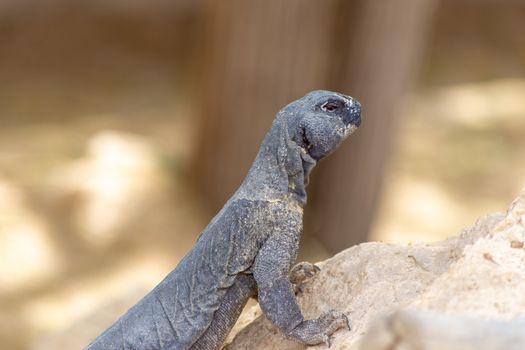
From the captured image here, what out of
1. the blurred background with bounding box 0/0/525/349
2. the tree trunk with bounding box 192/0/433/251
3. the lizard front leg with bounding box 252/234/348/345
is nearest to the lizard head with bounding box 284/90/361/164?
the lizard front leg with bounding box 252/234/348/345

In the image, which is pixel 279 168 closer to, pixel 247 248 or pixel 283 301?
pixel 247 248

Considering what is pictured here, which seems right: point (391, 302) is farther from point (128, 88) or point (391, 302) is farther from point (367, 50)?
point (128, 88)

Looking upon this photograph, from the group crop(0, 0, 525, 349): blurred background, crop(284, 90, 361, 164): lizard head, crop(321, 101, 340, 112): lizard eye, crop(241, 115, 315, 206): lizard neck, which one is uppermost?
crop(321, 101, 340, 112): lizard eye

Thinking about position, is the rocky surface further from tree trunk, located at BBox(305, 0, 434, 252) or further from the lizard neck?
tree trunk, located at BBox(305, 0, 434, 252)

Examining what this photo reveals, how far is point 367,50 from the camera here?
6660 millimetres

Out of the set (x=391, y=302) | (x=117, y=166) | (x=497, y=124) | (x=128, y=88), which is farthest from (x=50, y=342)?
(x=497, y=124)

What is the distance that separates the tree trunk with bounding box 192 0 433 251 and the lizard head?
3.22 m

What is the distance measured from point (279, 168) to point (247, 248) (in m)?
0.35

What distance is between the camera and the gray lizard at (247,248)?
339 cm

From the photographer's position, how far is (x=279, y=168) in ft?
11.4

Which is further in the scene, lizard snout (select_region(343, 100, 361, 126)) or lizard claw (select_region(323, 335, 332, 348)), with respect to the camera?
→ lizard snout (select_region(343, 100, 361, 126))

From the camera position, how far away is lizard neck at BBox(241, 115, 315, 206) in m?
3.45

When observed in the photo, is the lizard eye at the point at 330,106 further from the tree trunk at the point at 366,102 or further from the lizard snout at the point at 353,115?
the tree trunk at the point at 366,102

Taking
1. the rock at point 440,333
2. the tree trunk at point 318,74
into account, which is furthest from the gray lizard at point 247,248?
the tree trunk at point 318,74
